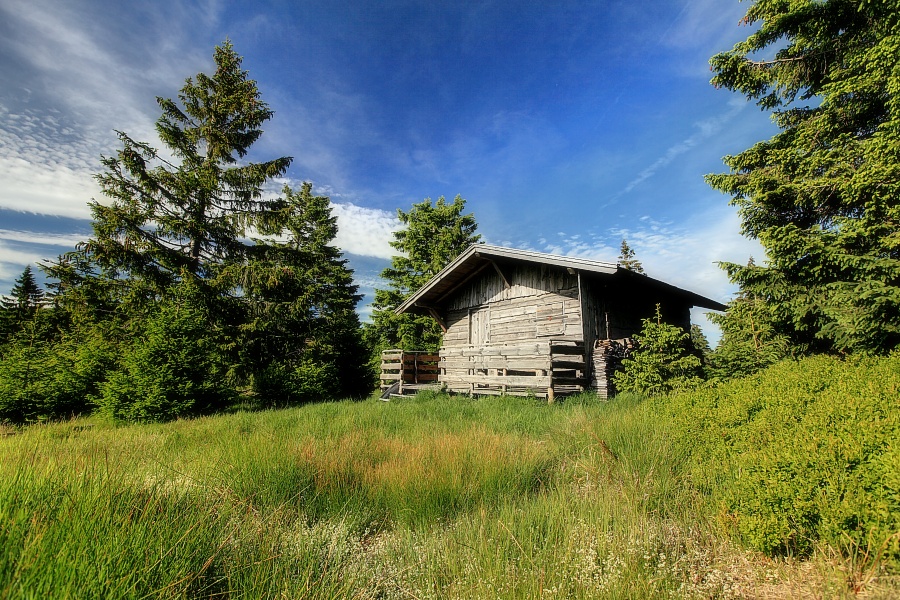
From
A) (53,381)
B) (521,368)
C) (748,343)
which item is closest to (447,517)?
(521,368)

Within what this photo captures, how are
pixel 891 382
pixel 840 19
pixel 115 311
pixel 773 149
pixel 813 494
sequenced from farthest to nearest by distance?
pixel 115 311 < pixel 773 149 < pixel 840 19 < pixel 891 382 < pixel 813 494

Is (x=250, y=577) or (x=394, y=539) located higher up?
(x=250, y=577)

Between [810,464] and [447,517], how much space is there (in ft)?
10.6

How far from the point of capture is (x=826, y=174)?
8164 mm

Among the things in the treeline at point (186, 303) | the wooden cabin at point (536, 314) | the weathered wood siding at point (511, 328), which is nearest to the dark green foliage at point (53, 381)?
the treeline at point (186, 303)

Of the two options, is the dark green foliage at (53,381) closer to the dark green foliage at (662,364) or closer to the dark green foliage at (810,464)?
the dark green foliage at (810,464)

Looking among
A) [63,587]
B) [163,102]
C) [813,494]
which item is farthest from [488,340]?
[163,102]

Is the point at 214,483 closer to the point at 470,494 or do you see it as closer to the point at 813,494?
the point at 470,494

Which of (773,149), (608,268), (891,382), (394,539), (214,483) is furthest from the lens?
(608,268)

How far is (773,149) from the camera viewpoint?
934cm

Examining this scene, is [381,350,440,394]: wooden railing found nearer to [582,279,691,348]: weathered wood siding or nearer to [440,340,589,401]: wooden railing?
[440,340,589,401]: wooden railing

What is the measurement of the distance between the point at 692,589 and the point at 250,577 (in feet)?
9.61

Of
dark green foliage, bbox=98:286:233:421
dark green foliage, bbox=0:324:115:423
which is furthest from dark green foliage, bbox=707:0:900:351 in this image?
dark green foliage, bbox=0:324:115:423

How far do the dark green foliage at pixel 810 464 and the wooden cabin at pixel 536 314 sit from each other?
5.98m
